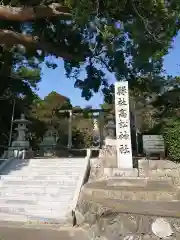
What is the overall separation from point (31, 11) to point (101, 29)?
2561 mm

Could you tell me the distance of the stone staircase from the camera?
7961mm

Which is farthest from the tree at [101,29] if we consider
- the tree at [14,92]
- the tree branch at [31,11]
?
the tree at [14,92]

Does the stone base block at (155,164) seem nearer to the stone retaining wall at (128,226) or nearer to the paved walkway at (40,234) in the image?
the stone retaining wall at (128,226)

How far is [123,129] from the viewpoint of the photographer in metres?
9.85

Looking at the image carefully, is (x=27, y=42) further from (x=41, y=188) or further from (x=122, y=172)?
(x=122, y=172)

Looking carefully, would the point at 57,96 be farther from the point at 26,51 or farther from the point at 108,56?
the point at 108,56

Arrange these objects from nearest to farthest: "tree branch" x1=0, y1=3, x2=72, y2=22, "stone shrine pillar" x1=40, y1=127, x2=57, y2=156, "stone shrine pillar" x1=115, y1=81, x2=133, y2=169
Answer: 1. "stone shrine pillar" x1=115, y1=81, x2=133, y2=169
2. "tree branch" x1=0, y1=3, x2=72, y2=22
3. "stone shrine pillar" x1=40, y1=127, x2=57, y2=156

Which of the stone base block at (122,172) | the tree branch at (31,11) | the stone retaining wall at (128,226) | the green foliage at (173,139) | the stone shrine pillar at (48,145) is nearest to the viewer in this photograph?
the stone retaining wall at (128,226)

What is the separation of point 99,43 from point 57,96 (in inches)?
385

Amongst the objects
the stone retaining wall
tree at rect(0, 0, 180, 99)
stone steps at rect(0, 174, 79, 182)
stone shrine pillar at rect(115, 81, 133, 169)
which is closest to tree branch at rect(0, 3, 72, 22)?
tree at rect(0, 0, 180, 99)

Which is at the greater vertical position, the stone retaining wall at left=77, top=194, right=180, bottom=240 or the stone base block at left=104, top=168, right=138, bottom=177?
the stone base block at left=104, top=168, right=138, bottom=177

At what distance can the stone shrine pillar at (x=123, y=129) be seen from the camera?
9.55 metres

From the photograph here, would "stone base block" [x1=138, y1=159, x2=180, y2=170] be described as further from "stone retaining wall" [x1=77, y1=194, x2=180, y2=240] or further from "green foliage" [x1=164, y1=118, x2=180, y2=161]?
"stone retaining wall" [x1=77, y1=194, x2=180, y2=240]

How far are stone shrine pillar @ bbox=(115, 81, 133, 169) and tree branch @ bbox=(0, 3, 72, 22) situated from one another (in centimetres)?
343
